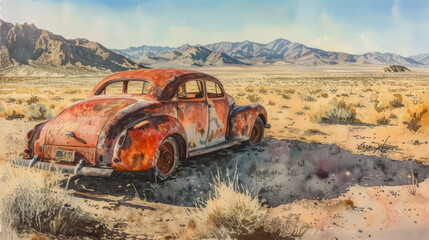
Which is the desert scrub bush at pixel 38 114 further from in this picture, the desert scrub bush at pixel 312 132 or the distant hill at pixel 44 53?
the distant hill at pixel 44 53

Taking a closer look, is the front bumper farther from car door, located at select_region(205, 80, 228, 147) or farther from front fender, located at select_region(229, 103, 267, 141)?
front fender, located at select_region(229, 103, 267, 141)

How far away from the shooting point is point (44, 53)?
102 metres

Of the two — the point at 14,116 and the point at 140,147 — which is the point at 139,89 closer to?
the point at 14,116

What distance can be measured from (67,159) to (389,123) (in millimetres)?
10970

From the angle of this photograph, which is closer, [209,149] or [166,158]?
[166,158]

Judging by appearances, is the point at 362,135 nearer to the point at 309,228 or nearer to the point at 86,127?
the point at 309,228

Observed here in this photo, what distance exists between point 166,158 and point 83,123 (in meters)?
1.25

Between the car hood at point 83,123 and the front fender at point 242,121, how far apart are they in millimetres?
2314

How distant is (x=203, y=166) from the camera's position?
6.86 metres

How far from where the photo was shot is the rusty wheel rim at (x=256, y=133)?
8633 millimetres

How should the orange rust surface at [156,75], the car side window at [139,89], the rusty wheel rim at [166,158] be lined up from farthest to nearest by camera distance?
the car side window at [139,89]
the orange rust surface at [156,75]
the rusty wheel rim at [166,158]

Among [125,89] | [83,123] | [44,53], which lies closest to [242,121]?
[125,89]
